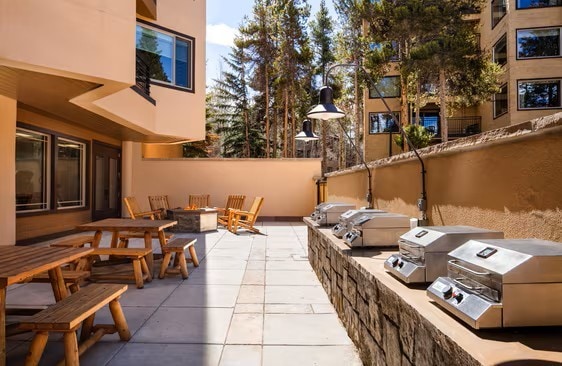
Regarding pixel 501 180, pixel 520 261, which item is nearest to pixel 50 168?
pixel 501 180

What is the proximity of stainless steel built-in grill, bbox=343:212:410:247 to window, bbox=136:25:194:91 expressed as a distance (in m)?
8.44

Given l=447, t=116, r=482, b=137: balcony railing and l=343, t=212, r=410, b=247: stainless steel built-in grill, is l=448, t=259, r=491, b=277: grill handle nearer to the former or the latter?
l=343, t=212, r=410, b=247: stainless steel built-in grill

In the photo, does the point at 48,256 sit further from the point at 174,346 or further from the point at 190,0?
the point at 190,0

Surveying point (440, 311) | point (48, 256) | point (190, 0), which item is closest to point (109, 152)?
point (190, 0)

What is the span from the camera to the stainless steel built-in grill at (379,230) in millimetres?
3080

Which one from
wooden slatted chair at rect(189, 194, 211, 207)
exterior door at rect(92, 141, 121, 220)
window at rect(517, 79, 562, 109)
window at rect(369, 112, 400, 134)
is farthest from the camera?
window at rect(369, 112, 400, 134)

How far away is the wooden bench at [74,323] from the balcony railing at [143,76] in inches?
288

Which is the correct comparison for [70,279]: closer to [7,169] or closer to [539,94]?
[7,169]

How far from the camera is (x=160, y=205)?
11602 millimetres

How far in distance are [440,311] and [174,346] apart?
2.19m

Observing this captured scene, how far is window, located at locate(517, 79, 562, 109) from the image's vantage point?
55.1ft

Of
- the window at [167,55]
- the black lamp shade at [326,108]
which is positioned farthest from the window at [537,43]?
the black lamp shade at [326,108]

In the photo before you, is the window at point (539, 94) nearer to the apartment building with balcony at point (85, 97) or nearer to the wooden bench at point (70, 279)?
the apartment building with balcony at point (85, 97)

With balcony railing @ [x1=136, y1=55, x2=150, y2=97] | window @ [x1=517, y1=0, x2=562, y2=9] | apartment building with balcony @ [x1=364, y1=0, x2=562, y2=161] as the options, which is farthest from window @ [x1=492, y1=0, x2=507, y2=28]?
balcony railing @ [x1=136, y1=55, x2=150, y2=97]
